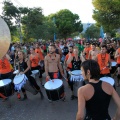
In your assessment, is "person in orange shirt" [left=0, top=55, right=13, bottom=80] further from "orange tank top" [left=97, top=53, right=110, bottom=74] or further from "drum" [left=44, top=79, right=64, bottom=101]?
"orange tank top" [left=97, top=53, right=110, bottom=74]

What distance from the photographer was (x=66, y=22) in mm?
60406

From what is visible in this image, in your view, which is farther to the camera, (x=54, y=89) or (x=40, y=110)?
(x=40, y=110)

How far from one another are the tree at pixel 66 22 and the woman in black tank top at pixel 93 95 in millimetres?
56134

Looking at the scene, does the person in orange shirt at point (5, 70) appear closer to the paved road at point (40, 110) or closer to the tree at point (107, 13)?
the paved road at point (40, 110)

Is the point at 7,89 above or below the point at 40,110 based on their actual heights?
above

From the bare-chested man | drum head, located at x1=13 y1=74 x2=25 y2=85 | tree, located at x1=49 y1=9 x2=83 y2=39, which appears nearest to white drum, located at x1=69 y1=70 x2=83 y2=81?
the bare-chested man

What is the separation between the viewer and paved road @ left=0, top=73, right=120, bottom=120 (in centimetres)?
516

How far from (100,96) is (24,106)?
4058 mm

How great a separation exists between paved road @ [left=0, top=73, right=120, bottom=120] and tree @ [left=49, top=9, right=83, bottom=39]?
5241 centimetres

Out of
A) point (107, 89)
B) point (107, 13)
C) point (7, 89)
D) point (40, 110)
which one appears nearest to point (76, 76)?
point (40, 110)

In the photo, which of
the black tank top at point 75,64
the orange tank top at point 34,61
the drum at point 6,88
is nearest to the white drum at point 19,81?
the drum at point 6,88

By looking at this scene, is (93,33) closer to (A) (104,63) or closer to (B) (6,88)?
(A) (104,63)

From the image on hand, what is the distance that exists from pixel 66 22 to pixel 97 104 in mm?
58949

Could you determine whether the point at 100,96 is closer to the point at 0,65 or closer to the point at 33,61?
the point at 0,65
